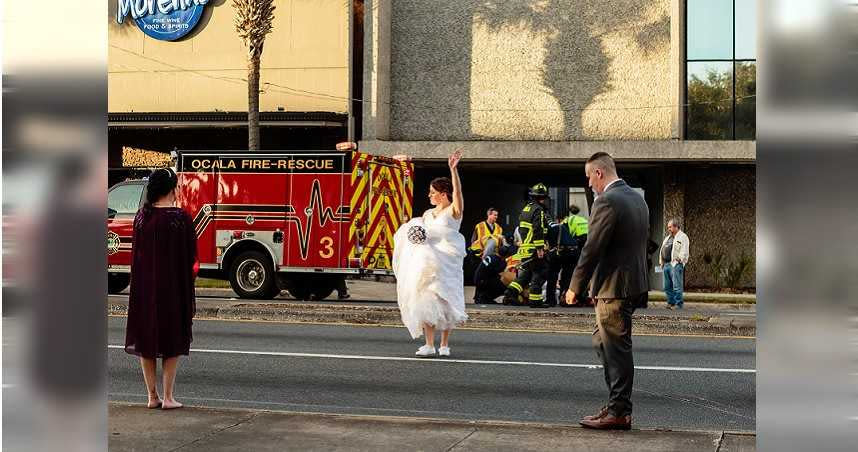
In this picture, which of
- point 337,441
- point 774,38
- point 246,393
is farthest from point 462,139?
point 774,38

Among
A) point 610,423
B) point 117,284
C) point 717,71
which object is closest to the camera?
point 610,423

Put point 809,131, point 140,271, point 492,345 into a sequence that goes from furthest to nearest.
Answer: point 492,345
point 140,271
point 809,131

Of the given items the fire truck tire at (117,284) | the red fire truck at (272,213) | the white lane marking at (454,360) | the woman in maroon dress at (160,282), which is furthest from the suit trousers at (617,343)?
the fire truck tire at (117,284)

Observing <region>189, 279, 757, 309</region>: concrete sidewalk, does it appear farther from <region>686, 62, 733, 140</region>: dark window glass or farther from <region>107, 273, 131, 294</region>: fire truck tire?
<region>686, 62, 733, 140</region>: dark window glass

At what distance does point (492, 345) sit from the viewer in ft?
41.8

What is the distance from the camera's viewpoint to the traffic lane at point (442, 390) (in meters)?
8.36

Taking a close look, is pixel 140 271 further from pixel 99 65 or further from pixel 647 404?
pixel 99 65

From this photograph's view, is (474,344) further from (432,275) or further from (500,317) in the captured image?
(500,317)

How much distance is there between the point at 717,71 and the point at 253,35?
465 inches

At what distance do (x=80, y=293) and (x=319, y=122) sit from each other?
88.0ft

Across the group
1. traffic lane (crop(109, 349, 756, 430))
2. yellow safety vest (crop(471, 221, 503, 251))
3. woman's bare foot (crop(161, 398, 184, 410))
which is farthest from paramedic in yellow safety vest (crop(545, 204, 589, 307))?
woman's bare foot (crop(161, 398, 184, 410))

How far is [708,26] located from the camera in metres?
27.8

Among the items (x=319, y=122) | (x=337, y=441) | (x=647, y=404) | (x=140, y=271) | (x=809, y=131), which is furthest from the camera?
(x=319, y=122)

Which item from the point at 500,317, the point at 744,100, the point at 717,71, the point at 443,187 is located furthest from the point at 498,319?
the point at 717,71
